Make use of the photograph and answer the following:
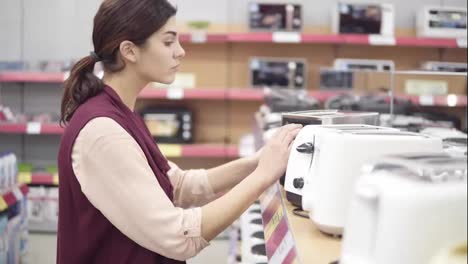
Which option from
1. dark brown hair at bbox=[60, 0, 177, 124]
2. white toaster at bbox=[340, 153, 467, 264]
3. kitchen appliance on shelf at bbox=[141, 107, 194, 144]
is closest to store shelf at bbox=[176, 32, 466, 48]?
kitchen appliance on shelf at bbox=[141, 107, 194, 144]

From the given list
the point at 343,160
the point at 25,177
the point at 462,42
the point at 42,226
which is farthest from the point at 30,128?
the point at 343,160

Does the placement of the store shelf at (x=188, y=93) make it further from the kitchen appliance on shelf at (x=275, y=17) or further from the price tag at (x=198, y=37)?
the kitchen appliance on shelf at (x=275, y=17)

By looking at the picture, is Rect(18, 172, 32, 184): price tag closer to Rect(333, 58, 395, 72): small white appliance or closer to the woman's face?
Rect(333, 58, 395, 72): small white appliance

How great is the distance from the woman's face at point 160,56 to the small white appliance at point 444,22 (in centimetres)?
368

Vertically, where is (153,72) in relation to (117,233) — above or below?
above

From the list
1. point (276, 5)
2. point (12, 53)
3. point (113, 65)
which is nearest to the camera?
point (113, 65)

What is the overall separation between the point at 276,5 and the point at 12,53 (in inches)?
90.2

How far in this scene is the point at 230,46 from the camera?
5.27m

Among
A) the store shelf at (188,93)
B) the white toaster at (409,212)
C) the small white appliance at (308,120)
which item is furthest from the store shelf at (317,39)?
the white toaster at (409,212)

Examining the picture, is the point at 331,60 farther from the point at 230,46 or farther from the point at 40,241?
the point at 40,241

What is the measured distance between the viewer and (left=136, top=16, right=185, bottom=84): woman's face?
166 centimetres

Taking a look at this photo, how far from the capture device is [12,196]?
3.79 meters

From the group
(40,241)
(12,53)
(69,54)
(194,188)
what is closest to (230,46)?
(69,54)

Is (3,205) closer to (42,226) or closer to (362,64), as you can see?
(42,226)
